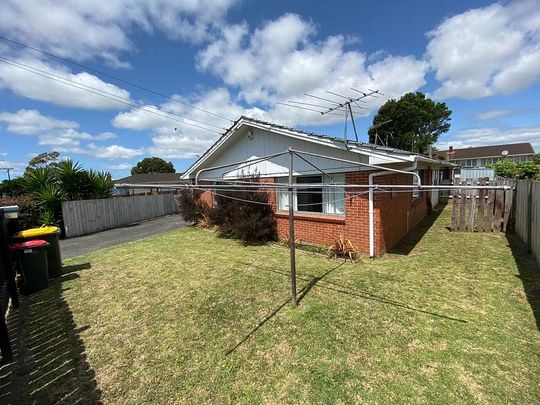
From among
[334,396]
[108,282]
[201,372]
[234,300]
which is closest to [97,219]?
[108,282]

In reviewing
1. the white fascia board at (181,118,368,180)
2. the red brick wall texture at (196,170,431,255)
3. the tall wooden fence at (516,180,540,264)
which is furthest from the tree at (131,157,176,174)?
the tall wooden fence at (516,180,540,264)

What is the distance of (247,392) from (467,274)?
17.5 ft

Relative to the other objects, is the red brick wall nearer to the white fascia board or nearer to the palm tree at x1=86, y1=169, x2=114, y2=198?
the white fascia board

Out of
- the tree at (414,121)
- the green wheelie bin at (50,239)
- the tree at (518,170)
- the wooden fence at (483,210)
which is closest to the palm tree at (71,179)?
the green wheelie bin at (50,239)

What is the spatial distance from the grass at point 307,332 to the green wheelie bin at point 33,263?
1.44 ft

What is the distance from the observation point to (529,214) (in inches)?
274

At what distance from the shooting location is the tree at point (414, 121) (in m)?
35.9

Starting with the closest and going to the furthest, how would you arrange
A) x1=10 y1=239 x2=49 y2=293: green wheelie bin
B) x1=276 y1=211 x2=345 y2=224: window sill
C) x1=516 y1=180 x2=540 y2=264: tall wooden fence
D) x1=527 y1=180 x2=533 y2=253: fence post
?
x1=10 y1=239 x2=49 y2=293: green wheelie bin, x1=516 y1=180 x2=540 y2=264: tall wooden fence, x1=527 y1=180 x2=533 y2=253: fence post, x1=276 y1=211 x2=345 y2=224: window sill

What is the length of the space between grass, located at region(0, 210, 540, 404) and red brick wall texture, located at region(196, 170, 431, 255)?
82 cm

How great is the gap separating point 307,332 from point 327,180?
16.3 feet

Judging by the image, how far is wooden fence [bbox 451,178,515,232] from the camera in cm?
895

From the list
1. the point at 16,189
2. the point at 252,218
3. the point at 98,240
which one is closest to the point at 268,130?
the point at 252,218

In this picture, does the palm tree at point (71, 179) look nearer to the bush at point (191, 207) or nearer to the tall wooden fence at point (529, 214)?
the bush at point (191, 207)

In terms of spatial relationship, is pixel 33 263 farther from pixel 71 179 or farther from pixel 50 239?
pixel 71 179
